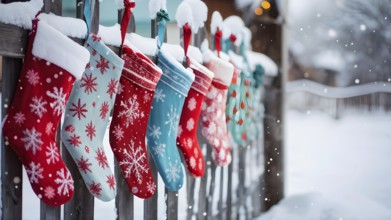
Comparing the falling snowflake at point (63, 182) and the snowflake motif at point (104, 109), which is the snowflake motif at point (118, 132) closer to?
the snowflake motif at point (104, 109)

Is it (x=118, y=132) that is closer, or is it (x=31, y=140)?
(x=31, y=140)

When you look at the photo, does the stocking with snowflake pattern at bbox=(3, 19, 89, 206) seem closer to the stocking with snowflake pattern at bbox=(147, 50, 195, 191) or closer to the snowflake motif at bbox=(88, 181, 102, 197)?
the snowflake motif at bbox=(88, 181, 102, 197)

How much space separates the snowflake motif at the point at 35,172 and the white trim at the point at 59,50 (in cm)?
23

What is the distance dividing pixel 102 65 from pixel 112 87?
2.6 inches

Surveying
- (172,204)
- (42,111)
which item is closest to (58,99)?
(42,111)

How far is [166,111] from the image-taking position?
1548 millimetres

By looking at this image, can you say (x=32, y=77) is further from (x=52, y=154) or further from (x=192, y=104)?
(x=192, y=104)

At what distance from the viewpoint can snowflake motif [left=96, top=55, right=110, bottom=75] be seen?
1260 mm

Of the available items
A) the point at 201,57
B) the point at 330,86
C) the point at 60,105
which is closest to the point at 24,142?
the point at 60,105

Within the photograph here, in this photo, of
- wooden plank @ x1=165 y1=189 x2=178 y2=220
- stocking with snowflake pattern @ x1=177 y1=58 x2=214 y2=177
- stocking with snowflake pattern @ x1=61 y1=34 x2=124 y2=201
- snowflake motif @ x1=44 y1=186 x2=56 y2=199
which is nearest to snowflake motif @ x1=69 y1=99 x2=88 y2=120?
stocking with snowflake pattern @ x1=61 y1=34 x2=124 y2=201

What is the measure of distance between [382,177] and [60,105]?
168 inches

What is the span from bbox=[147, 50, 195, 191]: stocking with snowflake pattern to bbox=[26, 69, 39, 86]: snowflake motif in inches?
20.3

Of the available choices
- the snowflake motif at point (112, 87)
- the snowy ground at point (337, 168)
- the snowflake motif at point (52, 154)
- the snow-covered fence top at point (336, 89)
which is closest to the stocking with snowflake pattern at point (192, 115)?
the snowflake motif at point (112, 87)

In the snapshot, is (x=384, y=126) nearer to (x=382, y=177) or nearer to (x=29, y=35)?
(x=382, y=177)
